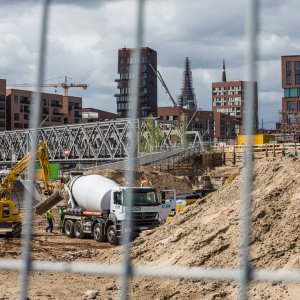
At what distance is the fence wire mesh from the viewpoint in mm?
2166

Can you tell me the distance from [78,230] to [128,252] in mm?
20583

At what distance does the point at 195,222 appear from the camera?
1448cm

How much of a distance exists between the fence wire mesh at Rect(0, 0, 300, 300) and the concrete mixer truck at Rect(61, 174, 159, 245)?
15.4 meters

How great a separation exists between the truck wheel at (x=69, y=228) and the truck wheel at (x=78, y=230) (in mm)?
264

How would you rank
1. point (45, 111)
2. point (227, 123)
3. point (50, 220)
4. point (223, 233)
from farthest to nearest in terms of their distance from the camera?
point (50, 220) → point (223, 233) → point (227, 123) → point (45, 111)

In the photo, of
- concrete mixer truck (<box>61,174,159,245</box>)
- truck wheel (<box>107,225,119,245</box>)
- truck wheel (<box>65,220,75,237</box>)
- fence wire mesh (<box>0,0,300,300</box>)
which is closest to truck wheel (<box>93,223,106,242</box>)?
concrete mixer truck (<box>61,174,159,245</box>)

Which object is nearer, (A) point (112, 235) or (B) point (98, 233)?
(A) point (112, 235)

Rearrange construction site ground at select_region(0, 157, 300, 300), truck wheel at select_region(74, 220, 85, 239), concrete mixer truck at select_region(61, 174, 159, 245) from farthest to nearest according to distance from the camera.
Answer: truck wheel at select_region(74, 220, 85, 239), concrete mixer truck at select_region(61, 174, 159, 245), construction site ground at select_region(0, 157, 300, 300)

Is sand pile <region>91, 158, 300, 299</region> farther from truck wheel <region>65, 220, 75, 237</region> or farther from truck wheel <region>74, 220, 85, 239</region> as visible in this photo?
truck wheel <region>65, 220, 75, 237</region>

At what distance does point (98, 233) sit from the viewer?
20.9 metres

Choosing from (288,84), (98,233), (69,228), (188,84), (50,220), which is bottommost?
(69,228)

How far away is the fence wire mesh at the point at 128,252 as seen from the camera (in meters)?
2.17

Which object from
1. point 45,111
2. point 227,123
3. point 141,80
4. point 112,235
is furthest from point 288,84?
point 112,235

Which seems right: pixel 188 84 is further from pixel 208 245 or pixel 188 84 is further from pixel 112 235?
pixel 112 235
